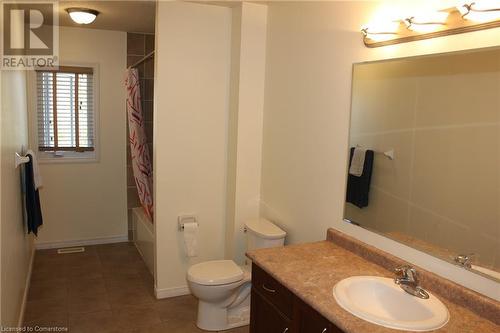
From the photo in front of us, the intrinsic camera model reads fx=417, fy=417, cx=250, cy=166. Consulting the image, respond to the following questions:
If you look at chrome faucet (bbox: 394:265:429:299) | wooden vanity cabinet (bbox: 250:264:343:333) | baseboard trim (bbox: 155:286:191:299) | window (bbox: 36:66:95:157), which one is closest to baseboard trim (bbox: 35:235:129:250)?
window (bbox: 36:66:95:157)

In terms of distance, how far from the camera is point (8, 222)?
2568mm

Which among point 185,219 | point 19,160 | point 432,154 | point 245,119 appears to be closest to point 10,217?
point 19,160

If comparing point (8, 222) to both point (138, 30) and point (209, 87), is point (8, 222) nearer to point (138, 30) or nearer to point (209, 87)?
point (209, 87)

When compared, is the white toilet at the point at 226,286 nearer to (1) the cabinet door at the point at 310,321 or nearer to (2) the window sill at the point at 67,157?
(1) the cabinet door at the point at 310,321

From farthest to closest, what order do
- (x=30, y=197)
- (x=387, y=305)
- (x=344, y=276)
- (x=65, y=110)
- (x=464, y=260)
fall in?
(x=65, y=110)
(x=30, y=197)
(x=344, y=276)
(x=387, y=305)
(x=464, y=260)

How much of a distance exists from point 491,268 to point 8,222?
2.62 m

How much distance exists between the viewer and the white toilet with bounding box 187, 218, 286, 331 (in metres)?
2.88

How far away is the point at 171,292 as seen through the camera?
3.58 metres

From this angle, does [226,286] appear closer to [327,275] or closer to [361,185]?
[327,275]

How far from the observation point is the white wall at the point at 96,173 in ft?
14.9

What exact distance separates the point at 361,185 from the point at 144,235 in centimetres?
260

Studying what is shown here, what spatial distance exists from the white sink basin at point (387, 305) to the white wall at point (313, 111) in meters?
0.21

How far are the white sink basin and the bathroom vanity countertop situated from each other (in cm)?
3

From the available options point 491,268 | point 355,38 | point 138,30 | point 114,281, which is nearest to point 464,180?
point 491,268
